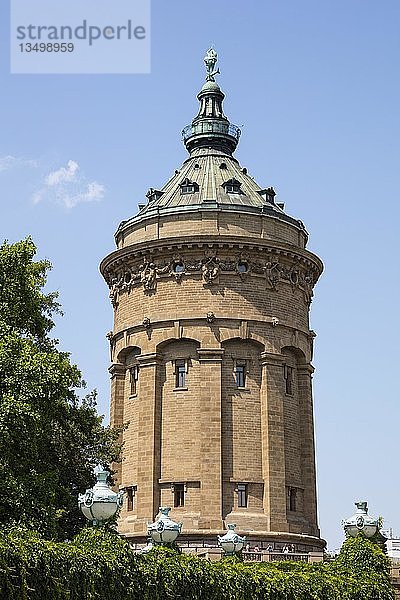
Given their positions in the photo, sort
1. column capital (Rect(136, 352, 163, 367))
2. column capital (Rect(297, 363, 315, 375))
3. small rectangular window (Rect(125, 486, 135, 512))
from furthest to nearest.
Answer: column capital (Rect(297, 363, 315, 375))
column capital (Rect(136, 352, 163, 367))
small rectangular window (Rect(125, 486, 135, 512))

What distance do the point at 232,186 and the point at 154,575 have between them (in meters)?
33.4

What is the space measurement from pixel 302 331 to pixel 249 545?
12491mm

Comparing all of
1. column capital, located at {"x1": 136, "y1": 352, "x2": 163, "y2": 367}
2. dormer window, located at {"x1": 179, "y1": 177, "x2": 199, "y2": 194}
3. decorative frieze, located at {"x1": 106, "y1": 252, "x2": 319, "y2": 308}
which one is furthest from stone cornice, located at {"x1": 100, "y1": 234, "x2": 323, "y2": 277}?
column capital, located at {"x1": 136, "y1": 352, "x2": 163, "y2": 367}

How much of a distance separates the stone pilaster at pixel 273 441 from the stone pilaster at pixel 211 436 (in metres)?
2.49

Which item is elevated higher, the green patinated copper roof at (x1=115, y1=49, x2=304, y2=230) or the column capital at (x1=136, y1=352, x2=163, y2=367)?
the green patinated copper roof at (x1=115, y1=49, x2=304, y2=230)

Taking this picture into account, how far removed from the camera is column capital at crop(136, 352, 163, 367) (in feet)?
158

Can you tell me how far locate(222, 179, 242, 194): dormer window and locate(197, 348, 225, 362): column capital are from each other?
9.73 metres

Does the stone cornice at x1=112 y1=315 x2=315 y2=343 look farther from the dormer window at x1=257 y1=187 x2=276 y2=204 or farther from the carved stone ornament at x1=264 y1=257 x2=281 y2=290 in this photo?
the dormer window at x1=257 y1=187 x2=276 y2=204

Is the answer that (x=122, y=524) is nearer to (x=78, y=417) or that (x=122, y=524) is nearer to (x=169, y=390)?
(x=169, y=390)

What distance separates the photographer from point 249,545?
145 feet

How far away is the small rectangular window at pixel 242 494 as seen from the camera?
4603 centimetres

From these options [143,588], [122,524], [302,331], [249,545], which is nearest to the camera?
[143,588]

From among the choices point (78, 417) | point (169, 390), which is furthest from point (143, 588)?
point (169, 390)

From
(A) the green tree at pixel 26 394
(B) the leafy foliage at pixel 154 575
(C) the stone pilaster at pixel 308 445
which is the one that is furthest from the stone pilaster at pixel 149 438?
(B) the leafy foliage at pixel 154 575
